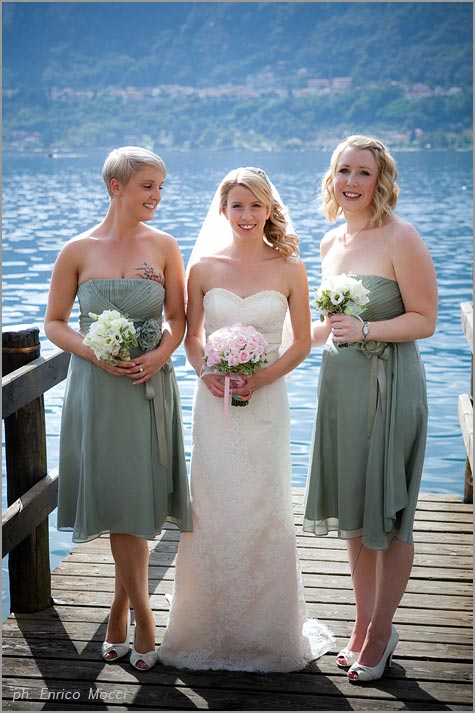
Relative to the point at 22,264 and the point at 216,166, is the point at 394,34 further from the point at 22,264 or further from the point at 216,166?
the point at 22,264

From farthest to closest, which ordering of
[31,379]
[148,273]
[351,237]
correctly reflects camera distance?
[31,379] < [351,237] < [148,273]

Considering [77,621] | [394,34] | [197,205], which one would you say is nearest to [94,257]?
[77,621]

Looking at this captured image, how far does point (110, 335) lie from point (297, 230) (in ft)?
84.9

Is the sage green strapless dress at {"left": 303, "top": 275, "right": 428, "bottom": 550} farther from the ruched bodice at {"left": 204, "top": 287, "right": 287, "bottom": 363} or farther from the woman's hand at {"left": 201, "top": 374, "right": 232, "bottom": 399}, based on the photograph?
the woman's hand at {"left": 201, "top": 374, "right": 232, "bottom": 399}

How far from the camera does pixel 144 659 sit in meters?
4.02

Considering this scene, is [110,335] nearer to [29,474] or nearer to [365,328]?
[365,328]

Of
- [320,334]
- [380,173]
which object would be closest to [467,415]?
[320,334]

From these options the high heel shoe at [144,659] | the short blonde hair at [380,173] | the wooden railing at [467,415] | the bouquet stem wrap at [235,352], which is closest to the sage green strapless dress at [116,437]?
the bouquet stem wrap at [235,352]

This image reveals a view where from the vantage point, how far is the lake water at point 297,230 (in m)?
10.8

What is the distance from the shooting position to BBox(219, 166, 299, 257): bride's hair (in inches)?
154

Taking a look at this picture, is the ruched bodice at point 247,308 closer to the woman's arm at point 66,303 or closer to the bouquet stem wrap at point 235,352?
the bouquet stem wrap at point 235,352

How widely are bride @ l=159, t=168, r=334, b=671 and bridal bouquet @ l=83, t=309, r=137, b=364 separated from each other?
0.42 metres

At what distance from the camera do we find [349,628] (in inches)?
175

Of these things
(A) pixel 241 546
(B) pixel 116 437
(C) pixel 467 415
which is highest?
(B) pixel 116 437
